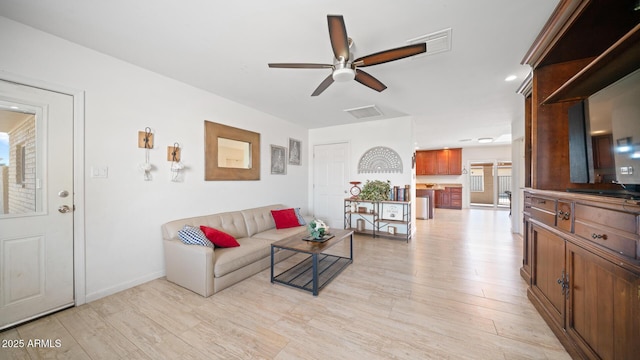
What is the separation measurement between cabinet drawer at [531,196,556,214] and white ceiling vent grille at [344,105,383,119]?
2.56 m

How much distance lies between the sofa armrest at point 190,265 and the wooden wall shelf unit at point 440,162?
8678 mm

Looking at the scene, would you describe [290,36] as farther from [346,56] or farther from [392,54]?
[392,54]

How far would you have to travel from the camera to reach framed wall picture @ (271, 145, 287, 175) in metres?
4.46

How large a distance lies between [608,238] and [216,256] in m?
2.98

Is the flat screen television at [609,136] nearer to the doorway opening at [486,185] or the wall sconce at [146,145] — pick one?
the wall sconce at [146,145]

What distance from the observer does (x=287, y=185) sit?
485cm

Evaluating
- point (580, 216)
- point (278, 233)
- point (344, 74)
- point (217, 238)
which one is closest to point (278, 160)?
point (278, 233)

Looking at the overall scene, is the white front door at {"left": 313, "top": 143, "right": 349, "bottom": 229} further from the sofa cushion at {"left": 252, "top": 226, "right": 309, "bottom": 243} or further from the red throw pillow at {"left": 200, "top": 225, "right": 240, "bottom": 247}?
the red throw pillow at {"left": 200, "top": 225, "right": 240, "bottom": 247}

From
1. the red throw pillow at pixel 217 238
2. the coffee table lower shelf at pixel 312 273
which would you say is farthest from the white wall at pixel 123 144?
the coffee table lower shelf at pixel 312 273

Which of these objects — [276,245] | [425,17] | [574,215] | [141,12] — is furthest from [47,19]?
[574,215]

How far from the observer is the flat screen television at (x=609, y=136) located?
48.5 inches

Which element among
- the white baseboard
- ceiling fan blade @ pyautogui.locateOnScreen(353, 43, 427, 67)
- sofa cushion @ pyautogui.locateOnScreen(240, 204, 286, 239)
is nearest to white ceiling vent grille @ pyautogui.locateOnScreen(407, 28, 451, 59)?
ceiling fan blade @ pyautogui.locateOnScreen(353, 43, 427, 67)

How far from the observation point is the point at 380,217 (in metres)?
4.80

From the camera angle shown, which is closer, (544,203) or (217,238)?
(544,203)
